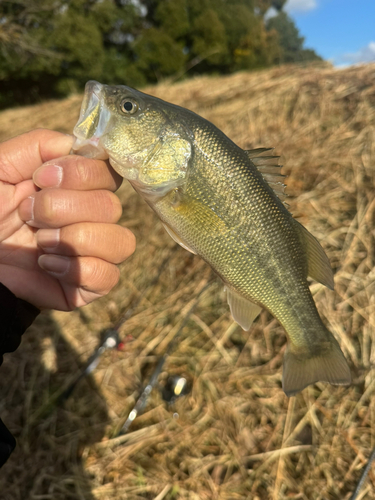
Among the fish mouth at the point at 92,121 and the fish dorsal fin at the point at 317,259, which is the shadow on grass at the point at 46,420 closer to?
the fish dorsal fin at the point at 317,259

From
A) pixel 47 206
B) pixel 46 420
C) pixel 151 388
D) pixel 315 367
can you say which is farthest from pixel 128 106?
pixel 46 420

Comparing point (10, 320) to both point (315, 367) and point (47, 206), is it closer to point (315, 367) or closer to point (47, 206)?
point (47, 206)

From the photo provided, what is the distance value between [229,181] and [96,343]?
2650 mm

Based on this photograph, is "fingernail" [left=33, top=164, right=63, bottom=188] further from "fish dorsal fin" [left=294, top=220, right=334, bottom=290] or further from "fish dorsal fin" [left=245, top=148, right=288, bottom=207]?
"fish dorsal fin" [left=294, top=220, right=334, bottom=290]

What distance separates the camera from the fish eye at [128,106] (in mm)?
1484

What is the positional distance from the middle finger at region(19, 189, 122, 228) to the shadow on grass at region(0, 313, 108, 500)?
218cm

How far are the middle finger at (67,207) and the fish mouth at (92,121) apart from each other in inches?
8.7

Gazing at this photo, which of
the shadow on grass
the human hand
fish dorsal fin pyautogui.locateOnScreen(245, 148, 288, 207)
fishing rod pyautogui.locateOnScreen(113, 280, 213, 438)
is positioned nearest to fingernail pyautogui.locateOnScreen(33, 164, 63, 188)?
the human hand

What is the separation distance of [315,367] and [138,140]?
142cm

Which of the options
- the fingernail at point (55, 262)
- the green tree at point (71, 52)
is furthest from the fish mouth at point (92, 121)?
the green tree at point (71, 52)

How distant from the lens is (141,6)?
27.1 m

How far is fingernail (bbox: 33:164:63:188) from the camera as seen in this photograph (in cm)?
142

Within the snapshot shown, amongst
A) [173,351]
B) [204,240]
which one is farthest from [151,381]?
[204,240]

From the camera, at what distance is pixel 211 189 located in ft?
4.80
